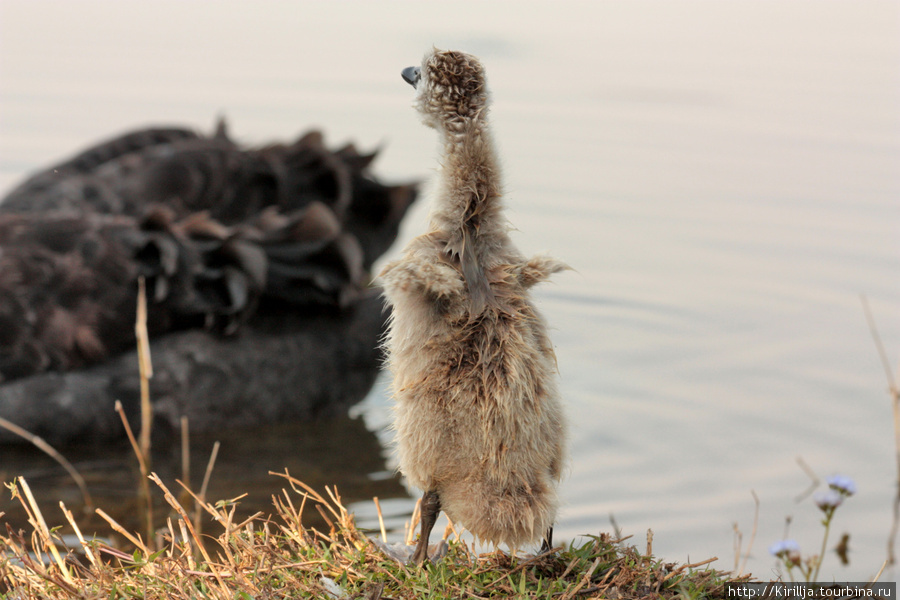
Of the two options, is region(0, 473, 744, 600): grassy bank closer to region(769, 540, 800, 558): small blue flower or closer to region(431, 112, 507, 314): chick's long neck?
region(769, 540, 800, 558): small blue flower

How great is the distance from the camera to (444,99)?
3.21 m

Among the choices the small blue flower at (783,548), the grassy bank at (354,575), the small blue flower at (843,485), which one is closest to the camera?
the grassy bank at (354,575)

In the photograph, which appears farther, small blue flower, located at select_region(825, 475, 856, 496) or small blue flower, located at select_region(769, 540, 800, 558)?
small blue flower, located at select_region(825, 475, 856, 496)

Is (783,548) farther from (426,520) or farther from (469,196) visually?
(469,196)

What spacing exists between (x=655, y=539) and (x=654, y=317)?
3643mm

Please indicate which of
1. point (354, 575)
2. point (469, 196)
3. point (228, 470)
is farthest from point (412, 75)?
point (228, 470)

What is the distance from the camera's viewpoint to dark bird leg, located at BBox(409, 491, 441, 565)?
3.33m

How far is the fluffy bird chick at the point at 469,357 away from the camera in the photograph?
126 inches

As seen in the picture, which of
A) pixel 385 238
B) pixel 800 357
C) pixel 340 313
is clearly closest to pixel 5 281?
pixel 340 313

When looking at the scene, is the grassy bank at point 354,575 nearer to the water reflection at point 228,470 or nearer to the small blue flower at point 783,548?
the small blue flower at point 783,548

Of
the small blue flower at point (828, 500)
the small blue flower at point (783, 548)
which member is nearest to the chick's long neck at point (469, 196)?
the small blue flower at point (783, 548)

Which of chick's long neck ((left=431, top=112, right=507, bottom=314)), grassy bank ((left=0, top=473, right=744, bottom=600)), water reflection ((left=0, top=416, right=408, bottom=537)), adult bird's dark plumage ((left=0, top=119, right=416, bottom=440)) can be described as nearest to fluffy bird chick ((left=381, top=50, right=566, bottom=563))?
chick's long neck ((left=431, top=112, right=507, bottom=314))

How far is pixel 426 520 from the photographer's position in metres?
3.34

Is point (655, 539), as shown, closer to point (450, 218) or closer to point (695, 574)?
point (695, 574)
